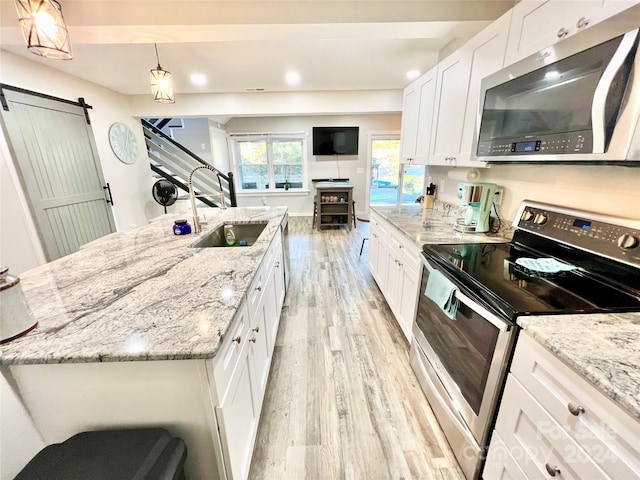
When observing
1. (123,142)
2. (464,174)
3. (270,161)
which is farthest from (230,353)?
(270,161)

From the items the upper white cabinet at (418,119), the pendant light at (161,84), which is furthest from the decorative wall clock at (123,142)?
the upper white cabinet at (418,119)

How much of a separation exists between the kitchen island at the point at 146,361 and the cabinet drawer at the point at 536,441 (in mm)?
1053

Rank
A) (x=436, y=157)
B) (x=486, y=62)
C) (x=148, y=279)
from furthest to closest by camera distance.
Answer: (x=436, y=157) → (x=486, y=62) → (x=148, y=279)

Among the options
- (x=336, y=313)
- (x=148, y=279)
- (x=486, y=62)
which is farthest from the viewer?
(x=336, y=313)

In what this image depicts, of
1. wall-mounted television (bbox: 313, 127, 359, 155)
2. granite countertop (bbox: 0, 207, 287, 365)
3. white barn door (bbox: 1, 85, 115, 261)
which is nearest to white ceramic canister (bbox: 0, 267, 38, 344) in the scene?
granite countertop (bbox: 0, 207, 287, 365)

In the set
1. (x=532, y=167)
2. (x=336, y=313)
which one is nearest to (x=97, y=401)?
(x=336, y=313)

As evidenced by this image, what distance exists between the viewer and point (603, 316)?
0.89m

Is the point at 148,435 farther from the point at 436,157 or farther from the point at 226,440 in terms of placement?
the point at 436,157

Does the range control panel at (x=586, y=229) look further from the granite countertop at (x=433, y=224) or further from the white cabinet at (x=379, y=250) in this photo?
the white cabinet at (x=379, y=250)

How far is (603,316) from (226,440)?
4.56ft

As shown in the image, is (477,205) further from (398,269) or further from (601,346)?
(601,346)

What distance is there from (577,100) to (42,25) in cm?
254

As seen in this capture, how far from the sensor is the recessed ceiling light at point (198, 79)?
3.42m

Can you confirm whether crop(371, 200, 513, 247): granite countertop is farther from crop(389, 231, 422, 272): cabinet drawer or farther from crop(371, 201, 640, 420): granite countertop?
crop(371, 201, 640, 420): granite countertop
